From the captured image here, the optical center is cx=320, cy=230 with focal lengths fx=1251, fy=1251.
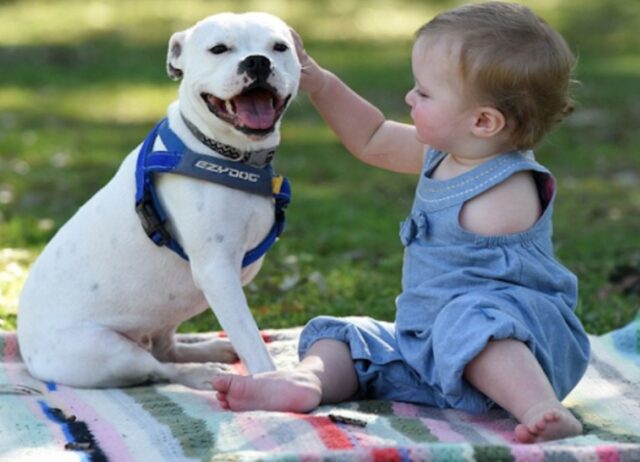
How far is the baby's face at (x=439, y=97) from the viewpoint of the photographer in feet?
12.1

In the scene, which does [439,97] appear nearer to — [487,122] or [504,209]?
[487,122]

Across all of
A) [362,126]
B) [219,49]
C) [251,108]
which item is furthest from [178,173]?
[362,126]

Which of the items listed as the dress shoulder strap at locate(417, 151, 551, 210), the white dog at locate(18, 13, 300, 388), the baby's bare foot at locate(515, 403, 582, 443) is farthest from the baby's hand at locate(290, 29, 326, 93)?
the baby's bare foot at locate(515, 403, 582, 443)

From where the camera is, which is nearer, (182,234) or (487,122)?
(487,122)

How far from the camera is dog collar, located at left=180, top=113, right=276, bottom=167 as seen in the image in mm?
3916

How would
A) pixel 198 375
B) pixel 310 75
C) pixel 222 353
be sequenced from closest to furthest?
1. pixel 198 375
2. pixel 310 75
3. pixel 222 353

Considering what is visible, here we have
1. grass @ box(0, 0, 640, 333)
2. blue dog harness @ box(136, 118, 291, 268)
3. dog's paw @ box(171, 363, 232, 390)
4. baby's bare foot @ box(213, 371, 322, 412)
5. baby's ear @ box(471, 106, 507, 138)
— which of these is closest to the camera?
baby's bare foot @ box(213, 371, 322, 412)

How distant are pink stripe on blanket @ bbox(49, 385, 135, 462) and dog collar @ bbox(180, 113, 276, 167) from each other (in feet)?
2.87

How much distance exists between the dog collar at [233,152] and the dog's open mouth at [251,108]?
4.1 inches

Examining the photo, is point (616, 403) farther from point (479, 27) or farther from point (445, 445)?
point (479, 27)

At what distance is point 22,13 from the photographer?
16.0 metres

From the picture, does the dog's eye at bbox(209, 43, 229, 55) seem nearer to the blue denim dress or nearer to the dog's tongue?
the dog's tongue

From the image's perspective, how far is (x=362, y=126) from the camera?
4309 mm

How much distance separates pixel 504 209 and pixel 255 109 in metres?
0.83
